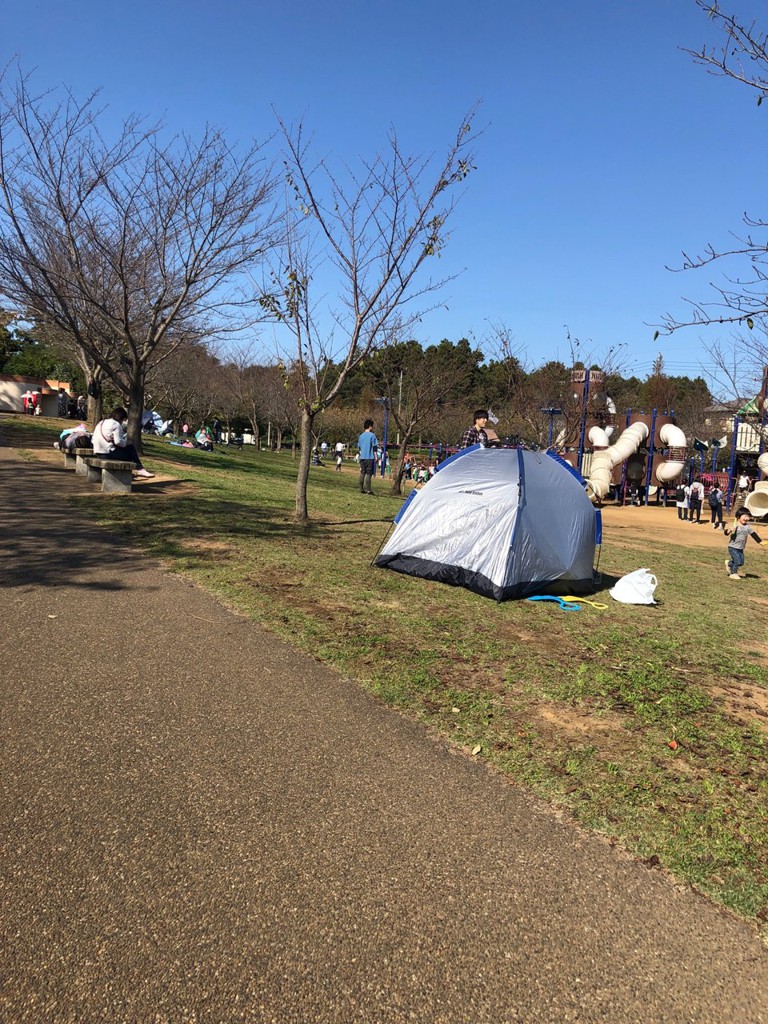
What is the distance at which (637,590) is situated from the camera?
761 cm

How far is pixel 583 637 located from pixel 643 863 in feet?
10.6

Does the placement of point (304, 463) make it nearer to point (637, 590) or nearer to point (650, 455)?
point (637, 590)

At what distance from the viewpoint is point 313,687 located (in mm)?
4324

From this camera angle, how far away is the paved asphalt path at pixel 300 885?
2055 millimetres

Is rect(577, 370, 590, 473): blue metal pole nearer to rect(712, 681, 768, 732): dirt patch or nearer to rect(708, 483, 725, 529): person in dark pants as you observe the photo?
rect(708, 483, 725, 529): person in dark pants

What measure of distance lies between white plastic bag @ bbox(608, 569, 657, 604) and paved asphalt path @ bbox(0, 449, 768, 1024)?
14.3 feet

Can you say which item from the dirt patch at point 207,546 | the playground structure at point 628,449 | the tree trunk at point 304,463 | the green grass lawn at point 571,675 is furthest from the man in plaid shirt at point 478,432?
the playground structure at point 628,449

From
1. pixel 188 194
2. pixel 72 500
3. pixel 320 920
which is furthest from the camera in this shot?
pixel 188 194

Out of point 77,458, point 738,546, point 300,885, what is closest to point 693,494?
point 738,546

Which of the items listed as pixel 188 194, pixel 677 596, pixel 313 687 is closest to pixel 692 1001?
pixel 313 687

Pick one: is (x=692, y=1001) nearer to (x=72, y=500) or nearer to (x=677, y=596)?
(x=677, y=596)

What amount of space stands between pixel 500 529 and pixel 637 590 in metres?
1.78

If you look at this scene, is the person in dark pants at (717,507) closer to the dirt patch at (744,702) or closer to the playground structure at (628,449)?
the playground structure at (628,449)

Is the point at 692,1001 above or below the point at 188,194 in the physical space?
below
